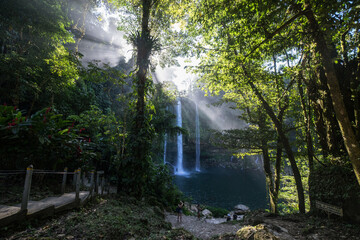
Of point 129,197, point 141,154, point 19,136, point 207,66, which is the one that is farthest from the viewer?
point 207,66

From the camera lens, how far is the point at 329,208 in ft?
16.2

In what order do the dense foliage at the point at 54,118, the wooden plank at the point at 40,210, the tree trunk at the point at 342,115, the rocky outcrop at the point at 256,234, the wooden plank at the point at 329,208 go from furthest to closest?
the wooden plank at the point at 329,208 → the dense foliage at the point at 54,118 → the tree trunk at the point at 342,115 → the rocky outcrop at the point at 256,234 → the wooden plank at the point at 40,210

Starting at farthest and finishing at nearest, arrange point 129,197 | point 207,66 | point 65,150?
point 207,66 → point 129,197 → point 65,150

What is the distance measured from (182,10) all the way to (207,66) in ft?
9.28

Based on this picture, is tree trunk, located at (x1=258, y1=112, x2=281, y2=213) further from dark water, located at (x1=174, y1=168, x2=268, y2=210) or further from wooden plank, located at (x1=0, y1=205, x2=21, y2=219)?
dark water, located at (x1=174, y1=168, x2=268, y2=210)

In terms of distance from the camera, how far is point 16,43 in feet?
24.8

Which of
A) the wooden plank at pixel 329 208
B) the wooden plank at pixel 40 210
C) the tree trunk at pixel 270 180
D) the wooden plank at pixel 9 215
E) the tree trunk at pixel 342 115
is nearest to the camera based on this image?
the wooden plank at pixel 9 215

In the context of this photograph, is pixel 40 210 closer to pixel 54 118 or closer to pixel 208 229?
pixel 54 118

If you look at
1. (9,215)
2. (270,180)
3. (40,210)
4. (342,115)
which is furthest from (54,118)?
(270,180)

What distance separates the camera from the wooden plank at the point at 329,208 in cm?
466

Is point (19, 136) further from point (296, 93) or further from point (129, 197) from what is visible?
point (296, 93)

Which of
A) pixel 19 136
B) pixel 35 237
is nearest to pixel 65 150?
pixel 19 136

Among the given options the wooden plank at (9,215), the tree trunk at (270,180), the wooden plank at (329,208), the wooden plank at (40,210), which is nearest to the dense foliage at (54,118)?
the wooden plank at (40,210)

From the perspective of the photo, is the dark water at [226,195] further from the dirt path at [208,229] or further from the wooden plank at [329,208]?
the wooden plank at [329,208]
